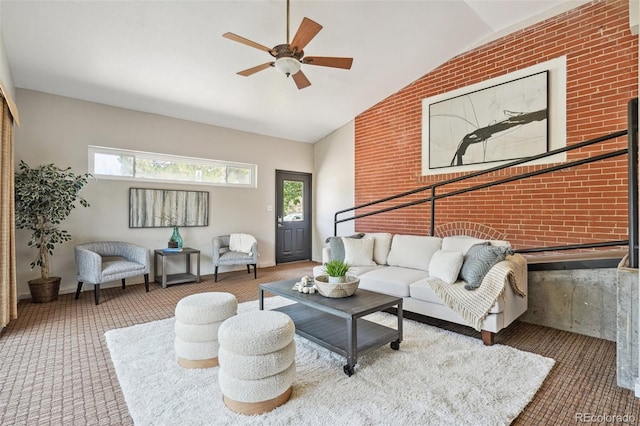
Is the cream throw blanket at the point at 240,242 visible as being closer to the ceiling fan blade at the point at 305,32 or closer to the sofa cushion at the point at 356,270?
the sofa cushion at the point at 356,270

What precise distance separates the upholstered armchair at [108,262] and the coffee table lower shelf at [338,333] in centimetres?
256

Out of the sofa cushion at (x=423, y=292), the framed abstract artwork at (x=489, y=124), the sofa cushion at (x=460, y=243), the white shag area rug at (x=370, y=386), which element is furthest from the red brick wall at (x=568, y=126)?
the white shag area rug at (x=370, y=386)

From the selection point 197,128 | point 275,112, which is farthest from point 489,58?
point 197,128

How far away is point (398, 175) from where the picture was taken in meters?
5.45

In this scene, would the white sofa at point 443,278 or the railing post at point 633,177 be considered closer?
the railing post at point 633,177

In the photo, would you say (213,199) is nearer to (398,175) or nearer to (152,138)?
(152,138)

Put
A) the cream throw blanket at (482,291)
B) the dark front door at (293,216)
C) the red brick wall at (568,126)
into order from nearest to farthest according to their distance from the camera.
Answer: the cream throw blanket at (482,291)
the red brick wall at (568,126)
the dark front door at (293,216)

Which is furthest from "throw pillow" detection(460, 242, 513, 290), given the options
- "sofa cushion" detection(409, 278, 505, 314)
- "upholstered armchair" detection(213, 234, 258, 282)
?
"upholstered armchair" detection(213, 234, 258, 282)

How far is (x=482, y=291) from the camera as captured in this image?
9.20ft

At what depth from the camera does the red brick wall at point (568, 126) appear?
3.42 meters

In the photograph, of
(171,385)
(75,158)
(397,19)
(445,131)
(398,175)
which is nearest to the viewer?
(171,385)

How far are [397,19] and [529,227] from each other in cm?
298

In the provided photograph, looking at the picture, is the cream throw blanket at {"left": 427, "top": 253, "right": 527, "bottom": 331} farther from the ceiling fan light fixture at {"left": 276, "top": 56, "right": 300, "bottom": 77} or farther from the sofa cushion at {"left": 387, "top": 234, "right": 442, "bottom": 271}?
the ceiling fan light fixture at {"left": 276, "top": 56, "right": 300, "bottom": 77}

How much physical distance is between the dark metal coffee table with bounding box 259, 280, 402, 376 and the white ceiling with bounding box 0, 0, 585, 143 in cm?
287
